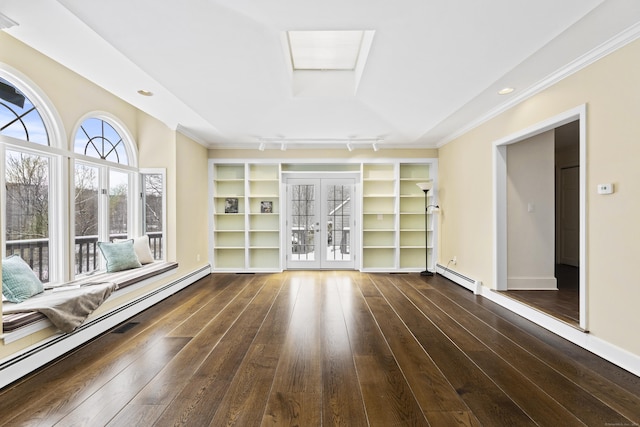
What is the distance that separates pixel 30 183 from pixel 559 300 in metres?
→ 6.08

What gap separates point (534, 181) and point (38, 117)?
19.7 ft

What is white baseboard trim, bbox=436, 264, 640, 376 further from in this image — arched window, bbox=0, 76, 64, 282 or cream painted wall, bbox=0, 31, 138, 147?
cream painted wall, bbox=0, 31, 138, 147

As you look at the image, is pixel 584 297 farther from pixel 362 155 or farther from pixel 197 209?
pixel 197 209

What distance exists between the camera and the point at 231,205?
246 inches

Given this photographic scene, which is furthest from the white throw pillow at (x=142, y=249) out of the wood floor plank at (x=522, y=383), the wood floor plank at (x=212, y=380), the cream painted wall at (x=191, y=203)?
the wood floor plank at (x=522, y=383)

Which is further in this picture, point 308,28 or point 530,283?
point 530,283

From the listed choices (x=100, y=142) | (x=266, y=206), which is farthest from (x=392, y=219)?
(x=100, y=142)

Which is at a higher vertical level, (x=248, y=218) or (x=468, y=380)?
(x=248, y=218)

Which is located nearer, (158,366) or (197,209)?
(158,366)

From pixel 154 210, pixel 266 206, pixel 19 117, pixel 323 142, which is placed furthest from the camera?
pixel 266 206

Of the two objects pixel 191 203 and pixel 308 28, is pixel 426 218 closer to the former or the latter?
pixel 191 203

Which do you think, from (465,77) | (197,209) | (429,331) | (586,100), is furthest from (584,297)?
(197,209)

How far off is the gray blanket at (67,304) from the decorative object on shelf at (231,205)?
3196 mm

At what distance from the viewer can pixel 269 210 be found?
20.7 feet
